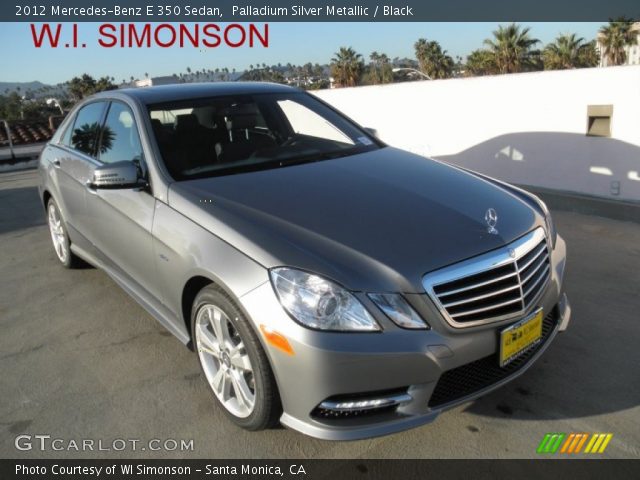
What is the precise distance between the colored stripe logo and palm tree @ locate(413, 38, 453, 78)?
197 ft

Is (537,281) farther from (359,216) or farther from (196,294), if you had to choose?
(196,294)

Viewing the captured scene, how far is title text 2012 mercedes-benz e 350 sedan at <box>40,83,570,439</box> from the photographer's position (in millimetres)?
2156

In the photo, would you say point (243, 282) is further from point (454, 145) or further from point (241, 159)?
point (454, 145)

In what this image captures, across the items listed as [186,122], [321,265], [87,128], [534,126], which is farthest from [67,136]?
[534,126]

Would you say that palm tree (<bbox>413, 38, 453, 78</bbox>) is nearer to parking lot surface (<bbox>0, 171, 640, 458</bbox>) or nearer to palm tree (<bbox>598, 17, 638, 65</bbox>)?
palm tree (<bbox>598, 17, 638, 65</bbox>)

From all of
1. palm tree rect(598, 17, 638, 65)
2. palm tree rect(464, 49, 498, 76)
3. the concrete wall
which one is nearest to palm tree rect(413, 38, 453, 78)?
palm tree rect(464, 49, 498, 76)

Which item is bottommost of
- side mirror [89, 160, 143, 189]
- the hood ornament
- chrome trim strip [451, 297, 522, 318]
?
chrome trim strip [451, 297, 522, 318]

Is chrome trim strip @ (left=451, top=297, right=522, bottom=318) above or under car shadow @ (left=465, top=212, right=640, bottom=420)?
above

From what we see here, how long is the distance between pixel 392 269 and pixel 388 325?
0.75 ft

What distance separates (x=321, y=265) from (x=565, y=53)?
51086 mm

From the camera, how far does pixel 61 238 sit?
502 centimetres

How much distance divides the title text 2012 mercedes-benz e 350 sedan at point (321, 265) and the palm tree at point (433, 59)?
5909 centimetres

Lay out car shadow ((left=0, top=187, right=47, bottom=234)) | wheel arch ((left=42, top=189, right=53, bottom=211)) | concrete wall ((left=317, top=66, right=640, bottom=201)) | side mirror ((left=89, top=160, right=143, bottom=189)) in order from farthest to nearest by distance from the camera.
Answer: car shadow ((left=0, top=187, right=47, bottom=234)) < concrete wall ((left=317, top=66, right=640, bottom=201)) < wheel arch ((left=42, top=189, right=53, bottom=211)) < side mirror ((left=89, top=160, right=143, bottom=189))
